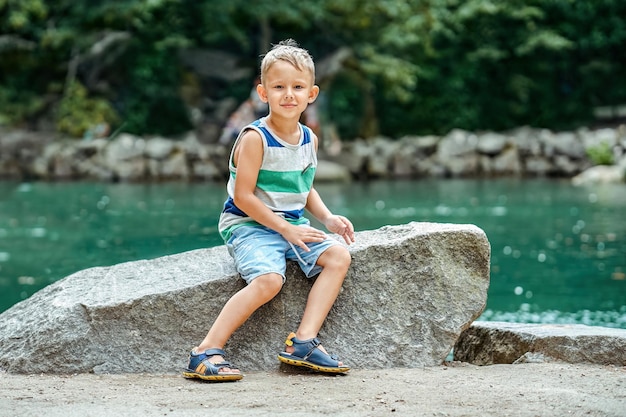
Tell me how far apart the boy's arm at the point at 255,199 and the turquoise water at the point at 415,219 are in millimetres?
2658

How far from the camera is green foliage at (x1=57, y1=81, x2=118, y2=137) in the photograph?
60.8 ft

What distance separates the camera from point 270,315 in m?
3.44

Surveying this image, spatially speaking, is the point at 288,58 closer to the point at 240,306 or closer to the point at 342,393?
the point at 240,306

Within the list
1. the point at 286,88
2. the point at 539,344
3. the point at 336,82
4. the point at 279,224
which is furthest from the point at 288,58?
the point at 336,82

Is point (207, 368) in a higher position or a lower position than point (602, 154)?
higher

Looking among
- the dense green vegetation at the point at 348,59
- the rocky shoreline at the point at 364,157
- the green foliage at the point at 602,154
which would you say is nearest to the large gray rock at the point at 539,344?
the rocky shoreline at the point at 364,157

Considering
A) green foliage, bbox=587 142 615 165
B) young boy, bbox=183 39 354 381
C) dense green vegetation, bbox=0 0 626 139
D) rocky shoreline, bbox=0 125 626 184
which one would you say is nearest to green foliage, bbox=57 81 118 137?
dense green vegetation, bbox=0 0 626 139

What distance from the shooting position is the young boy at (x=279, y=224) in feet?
10.5

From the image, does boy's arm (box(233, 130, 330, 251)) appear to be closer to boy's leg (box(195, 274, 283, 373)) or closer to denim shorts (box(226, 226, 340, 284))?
denim shorts (box(226, 226, 340, 284))

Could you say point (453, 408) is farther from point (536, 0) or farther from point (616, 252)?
point (536, 0)

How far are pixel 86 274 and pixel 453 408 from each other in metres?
1.79

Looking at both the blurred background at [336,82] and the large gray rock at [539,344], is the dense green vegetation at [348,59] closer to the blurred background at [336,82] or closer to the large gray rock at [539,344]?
the blurred background at [336,82]

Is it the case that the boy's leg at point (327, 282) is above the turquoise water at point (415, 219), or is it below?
above

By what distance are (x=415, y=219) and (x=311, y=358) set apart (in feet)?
23.5
